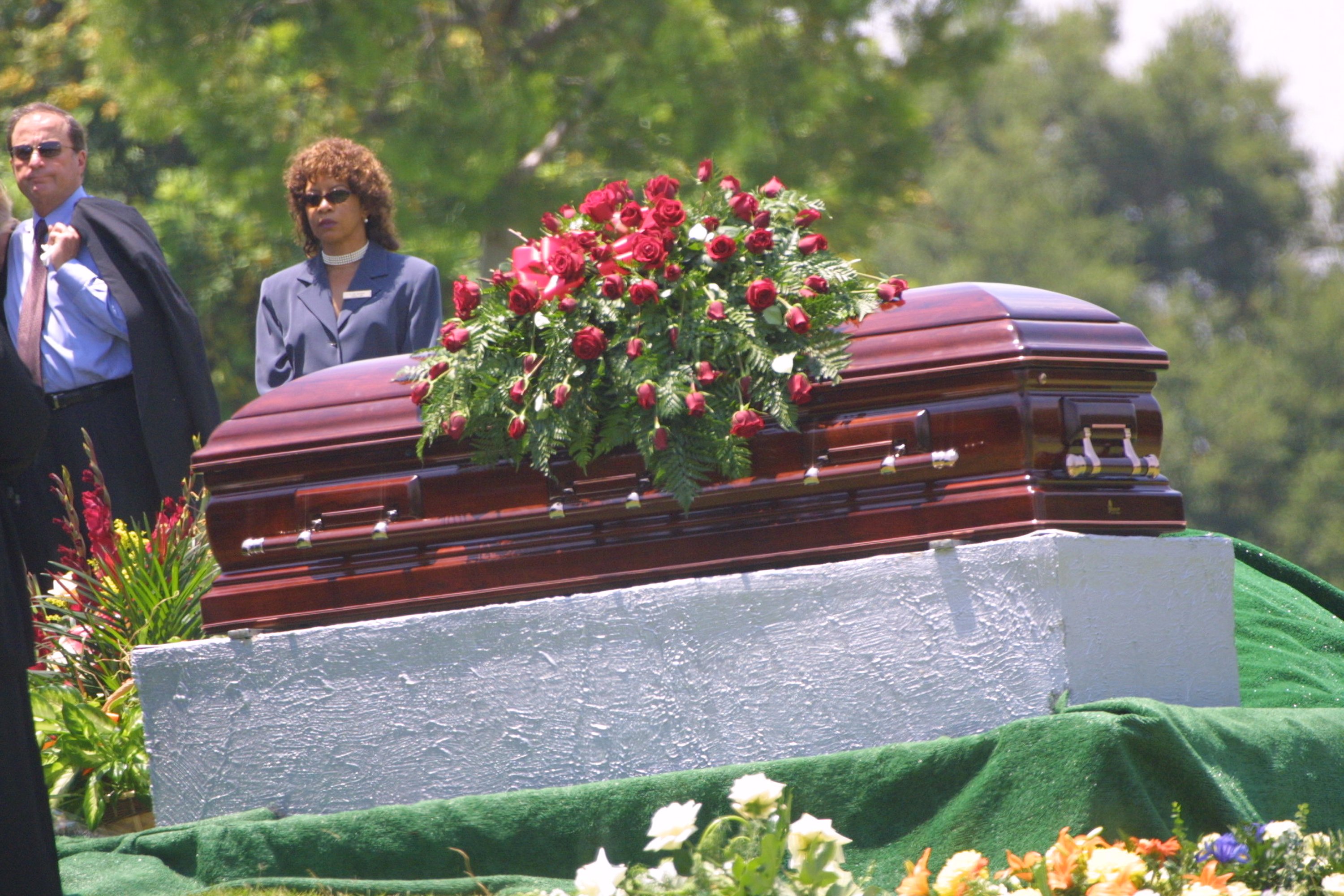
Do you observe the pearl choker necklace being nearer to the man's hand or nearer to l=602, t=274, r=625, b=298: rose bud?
the man's hand

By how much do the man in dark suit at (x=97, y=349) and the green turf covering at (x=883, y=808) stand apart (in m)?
1.64

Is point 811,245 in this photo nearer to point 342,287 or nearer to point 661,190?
point 661,190

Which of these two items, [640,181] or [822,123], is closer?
[640,181]

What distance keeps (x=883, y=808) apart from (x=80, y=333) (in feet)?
10.1

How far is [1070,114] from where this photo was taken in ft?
Answer: 106

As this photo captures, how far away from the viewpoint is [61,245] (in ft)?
15.6

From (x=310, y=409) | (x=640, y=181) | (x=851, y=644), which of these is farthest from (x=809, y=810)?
(x=640, y=181)

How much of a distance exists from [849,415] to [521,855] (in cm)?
123

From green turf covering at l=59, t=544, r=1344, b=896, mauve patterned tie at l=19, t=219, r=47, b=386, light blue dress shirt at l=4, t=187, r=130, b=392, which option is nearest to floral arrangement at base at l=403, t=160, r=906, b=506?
green turf covering at l=59, t=544, r=1344, b=896

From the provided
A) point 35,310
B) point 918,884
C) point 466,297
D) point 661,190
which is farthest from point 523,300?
point 35,310

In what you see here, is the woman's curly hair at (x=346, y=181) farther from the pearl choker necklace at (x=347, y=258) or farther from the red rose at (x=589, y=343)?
the red rose at (x=589, y=343)

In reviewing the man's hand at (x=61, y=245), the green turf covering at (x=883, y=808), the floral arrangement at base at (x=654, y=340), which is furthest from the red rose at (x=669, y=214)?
the man's hand at (x=61, y=245)

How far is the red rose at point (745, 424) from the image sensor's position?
11.0ft

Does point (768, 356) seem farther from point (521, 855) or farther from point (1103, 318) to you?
point (521, 855)
